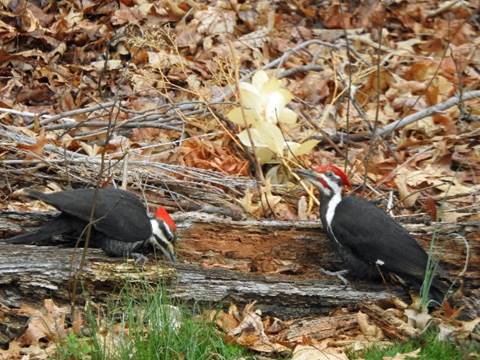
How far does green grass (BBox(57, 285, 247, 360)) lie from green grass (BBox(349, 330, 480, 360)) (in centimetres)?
65

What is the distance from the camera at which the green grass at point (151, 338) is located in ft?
13.4

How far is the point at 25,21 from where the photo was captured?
855 centimetres

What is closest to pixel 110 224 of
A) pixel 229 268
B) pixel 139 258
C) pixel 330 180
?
pixel 139 258

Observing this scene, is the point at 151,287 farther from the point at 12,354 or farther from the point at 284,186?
the point at 284,186

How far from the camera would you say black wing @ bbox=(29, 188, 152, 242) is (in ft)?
16.8

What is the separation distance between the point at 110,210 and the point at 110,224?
0.08m

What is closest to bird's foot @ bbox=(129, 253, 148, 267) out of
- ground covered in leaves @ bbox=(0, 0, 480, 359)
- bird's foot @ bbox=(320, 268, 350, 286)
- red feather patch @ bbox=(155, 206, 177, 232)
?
red feather patch @ bbox=(155, 206, 177, 232)

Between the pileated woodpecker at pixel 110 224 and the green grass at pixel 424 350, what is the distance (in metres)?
1.34

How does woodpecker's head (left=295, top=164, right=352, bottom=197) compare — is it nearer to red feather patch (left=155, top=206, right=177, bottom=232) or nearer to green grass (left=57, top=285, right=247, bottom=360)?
red feather patch (left=155, top=206, right=177, bottom=232)

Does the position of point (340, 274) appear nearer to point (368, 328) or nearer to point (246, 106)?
point (368, 328)

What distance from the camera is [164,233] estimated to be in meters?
5.23

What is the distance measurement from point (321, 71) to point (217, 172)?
231cm

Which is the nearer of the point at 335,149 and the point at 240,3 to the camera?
the point at 335,149

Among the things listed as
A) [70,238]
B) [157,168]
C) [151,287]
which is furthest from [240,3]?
[151,287]
